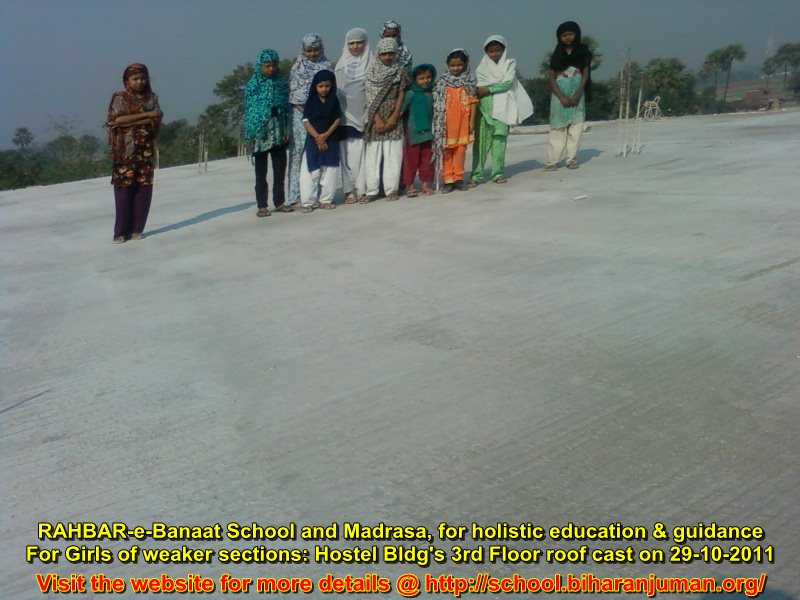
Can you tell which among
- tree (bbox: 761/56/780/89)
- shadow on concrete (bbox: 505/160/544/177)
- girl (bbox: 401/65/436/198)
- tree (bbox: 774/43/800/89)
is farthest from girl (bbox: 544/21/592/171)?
tree (bbox: 774/43/800/89)

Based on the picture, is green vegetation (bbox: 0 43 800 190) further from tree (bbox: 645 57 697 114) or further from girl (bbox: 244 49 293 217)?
girl (bbox: 244 49 293 217)

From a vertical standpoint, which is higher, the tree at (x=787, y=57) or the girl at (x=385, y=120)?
the tree at (x=787, y=57)

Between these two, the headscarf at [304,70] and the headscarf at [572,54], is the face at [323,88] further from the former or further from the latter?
the headscarf at [572,54]

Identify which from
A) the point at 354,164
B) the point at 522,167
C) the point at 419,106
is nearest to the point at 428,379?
the point at 419,106

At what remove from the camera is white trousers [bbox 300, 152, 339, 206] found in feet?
25.8

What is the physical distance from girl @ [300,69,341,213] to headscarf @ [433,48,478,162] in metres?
1.01

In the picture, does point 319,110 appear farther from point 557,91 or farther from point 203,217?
point 557,91

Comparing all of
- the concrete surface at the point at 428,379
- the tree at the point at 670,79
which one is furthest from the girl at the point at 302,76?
the tree at the point at 670,79

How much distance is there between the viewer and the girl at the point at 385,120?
7.58 m

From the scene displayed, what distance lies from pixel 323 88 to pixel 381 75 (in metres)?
0.61

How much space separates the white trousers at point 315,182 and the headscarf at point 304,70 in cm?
59

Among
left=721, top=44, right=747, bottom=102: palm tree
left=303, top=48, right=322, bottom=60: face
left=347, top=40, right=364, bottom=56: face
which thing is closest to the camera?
left=303, top=48, right=322, bottom=60: face

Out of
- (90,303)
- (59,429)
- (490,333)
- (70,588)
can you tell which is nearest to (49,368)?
(59,429)

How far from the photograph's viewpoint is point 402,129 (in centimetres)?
789
